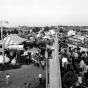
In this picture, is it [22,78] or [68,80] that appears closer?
[68,80]

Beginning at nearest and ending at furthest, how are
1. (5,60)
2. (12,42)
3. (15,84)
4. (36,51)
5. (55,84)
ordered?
(55,84) < (15,84) < (5,60) < (36,51) < (12,42)

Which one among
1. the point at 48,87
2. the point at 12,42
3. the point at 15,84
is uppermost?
the point at 12,42

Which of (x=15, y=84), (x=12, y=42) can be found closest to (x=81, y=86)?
(x=15, y=84)

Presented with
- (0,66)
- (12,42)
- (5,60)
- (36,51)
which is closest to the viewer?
(0,66)

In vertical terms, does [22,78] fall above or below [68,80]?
below

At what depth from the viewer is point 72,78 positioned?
7.64 m

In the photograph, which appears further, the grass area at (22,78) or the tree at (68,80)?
the grass area at (22,78)

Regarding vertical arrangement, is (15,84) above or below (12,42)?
below

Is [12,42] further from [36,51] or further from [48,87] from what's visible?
[48,87]

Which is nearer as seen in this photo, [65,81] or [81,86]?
[65,81]

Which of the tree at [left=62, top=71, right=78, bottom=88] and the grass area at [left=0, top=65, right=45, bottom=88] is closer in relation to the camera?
the tree at [left=62, top=71, right=78, bottom=88]

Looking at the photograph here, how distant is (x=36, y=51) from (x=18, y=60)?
272 cm

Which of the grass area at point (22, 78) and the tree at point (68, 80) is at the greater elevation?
the tree at point (68, 80)

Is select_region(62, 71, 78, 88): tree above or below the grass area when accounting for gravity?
above
